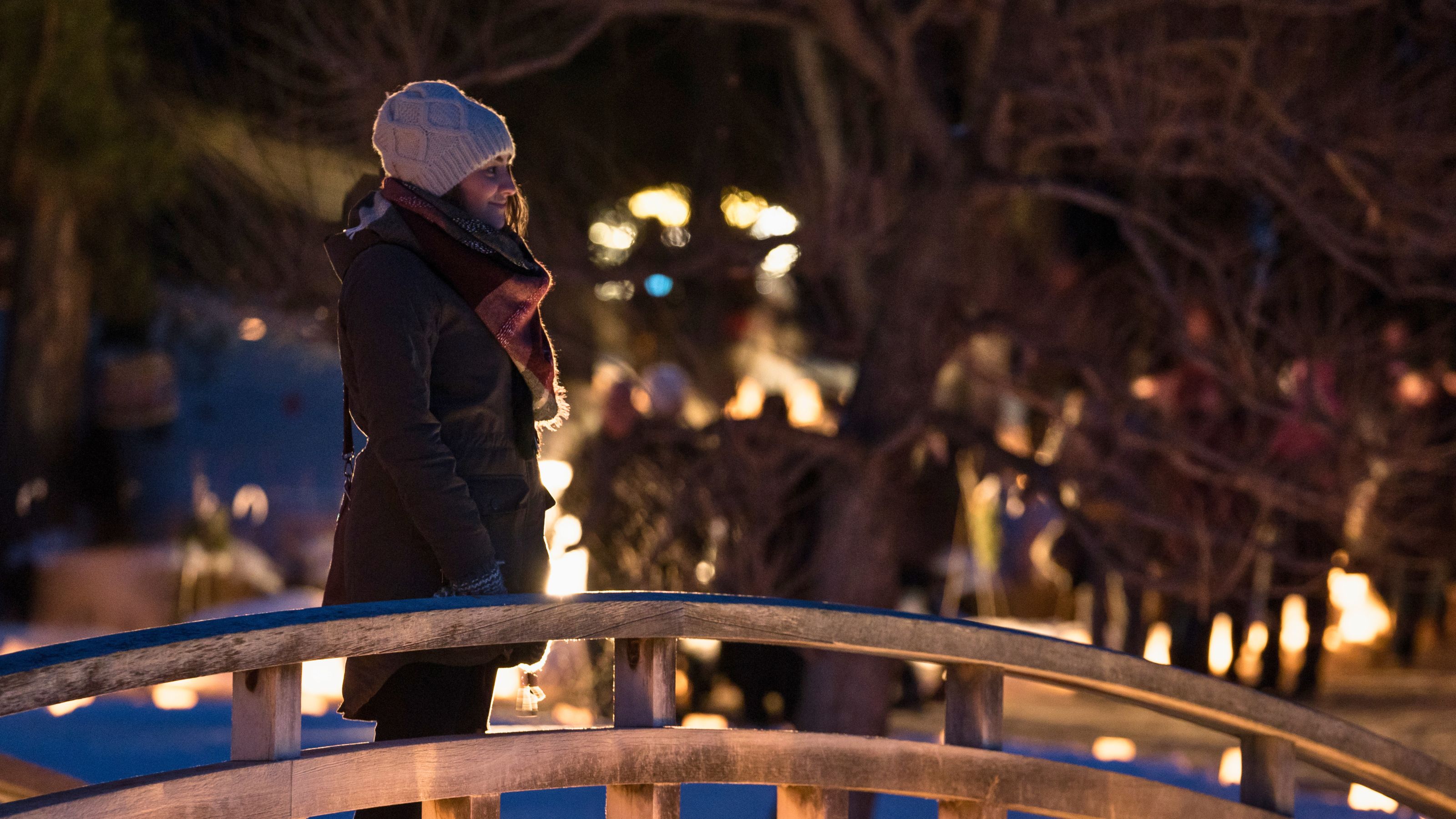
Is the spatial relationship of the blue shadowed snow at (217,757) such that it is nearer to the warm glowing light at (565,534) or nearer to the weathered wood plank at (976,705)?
the warm glowing light at (565,534)

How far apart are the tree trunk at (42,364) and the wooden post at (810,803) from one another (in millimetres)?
10851

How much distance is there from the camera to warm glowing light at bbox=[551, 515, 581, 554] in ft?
20.9

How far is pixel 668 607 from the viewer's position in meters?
2.63

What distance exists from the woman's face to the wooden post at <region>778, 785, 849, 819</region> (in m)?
1.20

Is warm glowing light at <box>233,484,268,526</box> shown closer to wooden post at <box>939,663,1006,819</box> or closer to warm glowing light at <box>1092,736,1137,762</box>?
warm glowing light at <box>1092,736,1137,762</box>

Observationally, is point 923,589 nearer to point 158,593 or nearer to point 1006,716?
point 1006,716

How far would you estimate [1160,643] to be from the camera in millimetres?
10914

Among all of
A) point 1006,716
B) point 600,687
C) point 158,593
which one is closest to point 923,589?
point 1006,716

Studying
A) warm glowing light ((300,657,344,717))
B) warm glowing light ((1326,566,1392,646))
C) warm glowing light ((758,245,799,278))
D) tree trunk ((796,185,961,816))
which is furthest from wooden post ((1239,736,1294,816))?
warm glowing light ((1326,566,1392,646))

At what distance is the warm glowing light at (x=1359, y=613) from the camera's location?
11984 millimetres

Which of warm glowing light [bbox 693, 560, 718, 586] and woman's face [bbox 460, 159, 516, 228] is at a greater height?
warm glowing light [bbox 693, 560, 718, 586]

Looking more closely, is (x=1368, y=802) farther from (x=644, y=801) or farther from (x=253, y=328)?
(x=253, y=328)

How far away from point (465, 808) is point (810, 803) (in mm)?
727

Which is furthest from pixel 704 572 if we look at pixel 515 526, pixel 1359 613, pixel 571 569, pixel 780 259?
pixel 1359 613
